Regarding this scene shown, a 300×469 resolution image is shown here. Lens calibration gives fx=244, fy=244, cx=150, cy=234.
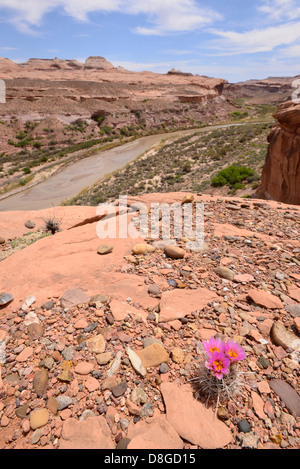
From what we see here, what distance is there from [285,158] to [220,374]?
12.0 meters

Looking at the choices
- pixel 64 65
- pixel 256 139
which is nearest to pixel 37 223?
pixel 256 139

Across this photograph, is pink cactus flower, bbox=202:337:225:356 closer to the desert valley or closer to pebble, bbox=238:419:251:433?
the desert valley

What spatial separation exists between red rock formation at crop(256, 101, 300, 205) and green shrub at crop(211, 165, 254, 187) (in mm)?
4814

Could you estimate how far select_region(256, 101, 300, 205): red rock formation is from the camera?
10680 mm

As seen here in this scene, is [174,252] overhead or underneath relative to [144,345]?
overhead

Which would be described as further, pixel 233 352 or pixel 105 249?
pixel 105 249

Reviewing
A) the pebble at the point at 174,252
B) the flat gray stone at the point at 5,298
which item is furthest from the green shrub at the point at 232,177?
the flat gray stone at the point at 5,298

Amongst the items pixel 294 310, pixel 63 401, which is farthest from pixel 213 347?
pixel 294 310

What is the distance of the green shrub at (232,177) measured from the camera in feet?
59.3

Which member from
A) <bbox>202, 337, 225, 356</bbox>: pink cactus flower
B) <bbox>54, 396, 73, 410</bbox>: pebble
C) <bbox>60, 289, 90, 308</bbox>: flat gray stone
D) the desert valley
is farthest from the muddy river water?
<bbox>202, 337, 225, 356</bbox>: pink cactus flower

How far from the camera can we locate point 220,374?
1965 millimetres

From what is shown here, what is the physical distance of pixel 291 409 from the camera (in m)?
2.02

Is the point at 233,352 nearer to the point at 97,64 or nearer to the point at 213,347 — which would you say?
the point at 213,347

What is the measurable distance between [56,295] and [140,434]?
2.00 m
